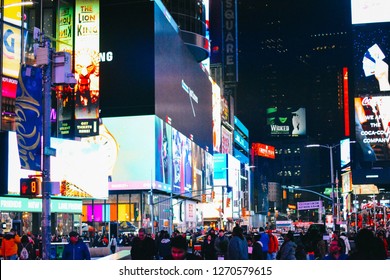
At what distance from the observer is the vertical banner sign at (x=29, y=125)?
19.4 metres

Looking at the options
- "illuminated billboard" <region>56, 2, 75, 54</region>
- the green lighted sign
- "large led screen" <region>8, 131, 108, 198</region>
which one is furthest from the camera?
"illuminated billboard" <region>56, 2, 75, 54</region>

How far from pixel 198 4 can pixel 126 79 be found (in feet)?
114

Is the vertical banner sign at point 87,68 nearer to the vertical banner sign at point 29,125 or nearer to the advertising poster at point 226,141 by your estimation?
the vertical banner sign at point 29,125

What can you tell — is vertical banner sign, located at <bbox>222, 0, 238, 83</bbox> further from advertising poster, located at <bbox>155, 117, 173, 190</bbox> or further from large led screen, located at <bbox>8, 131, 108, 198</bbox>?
large led screen, located at <bbox>8, 131, 108, 198</bbox>

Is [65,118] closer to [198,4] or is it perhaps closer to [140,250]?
[140,250]

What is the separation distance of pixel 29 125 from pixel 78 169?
121 ft

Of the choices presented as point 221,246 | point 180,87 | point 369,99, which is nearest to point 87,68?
point 180,87

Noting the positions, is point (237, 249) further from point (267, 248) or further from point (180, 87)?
point (180, 87)

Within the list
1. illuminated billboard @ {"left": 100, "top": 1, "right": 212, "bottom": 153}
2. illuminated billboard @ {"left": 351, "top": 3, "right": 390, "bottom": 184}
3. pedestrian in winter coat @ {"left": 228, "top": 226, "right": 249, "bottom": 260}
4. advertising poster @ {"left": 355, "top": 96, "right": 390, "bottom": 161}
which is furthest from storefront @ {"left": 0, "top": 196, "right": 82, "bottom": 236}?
pedestrian in winter coat @ {"left": 228, "top": 226, "right": 249, "bottom": 260}

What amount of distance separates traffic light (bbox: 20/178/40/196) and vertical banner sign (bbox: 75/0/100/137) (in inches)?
1964

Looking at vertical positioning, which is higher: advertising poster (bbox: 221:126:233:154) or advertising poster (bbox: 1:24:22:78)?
advertising poster (bbox: 221:126:233:154)

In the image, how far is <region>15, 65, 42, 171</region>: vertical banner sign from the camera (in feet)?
63.7

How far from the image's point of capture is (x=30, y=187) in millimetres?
18516

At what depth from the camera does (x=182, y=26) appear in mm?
114062
